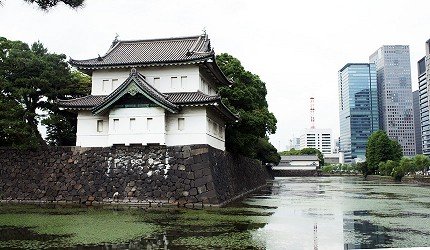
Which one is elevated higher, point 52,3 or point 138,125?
point 52,3

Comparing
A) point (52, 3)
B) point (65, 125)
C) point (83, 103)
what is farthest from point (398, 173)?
point (52, 3)

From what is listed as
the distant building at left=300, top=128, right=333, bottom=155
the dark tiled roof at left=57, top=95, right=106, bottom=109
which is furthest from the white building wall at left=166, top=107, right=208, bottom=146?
the distant building at left=300, top=128, right=333, bottom=155

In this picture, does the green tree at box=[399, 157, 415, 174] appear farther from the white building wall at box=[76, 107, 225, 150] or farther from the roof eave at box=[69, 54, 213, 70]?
the roof eave at box=[69, 54, 213, 70]

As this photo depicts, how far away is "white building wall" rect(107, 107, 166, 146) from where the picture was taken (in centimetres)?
1770

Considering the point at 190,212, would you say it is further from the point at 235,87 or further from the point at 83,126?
the point at 235,87

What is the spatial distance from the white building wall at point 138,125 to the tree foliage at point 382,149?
45859 mm

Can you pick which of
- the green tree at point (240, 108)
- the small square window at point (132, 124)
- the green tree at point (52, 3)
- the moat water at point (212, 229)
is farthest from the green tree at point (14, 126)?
the green tree at point (52, 3)

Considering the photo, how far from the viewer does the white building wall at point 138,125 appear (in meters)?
Result: 17.7

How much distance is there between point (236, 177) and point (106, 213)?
1127 cm

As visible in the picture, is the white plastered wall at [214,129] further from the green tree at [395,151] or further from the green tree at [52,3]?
the green tree at [395,151]

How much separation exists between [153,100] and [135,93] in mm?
951

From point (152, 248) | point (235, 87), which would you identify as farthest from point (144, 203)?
point (235, 87)

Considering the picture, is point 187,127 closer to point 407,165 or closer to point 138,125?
point 138,125

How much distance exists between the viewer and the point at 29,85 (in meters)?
20.3
